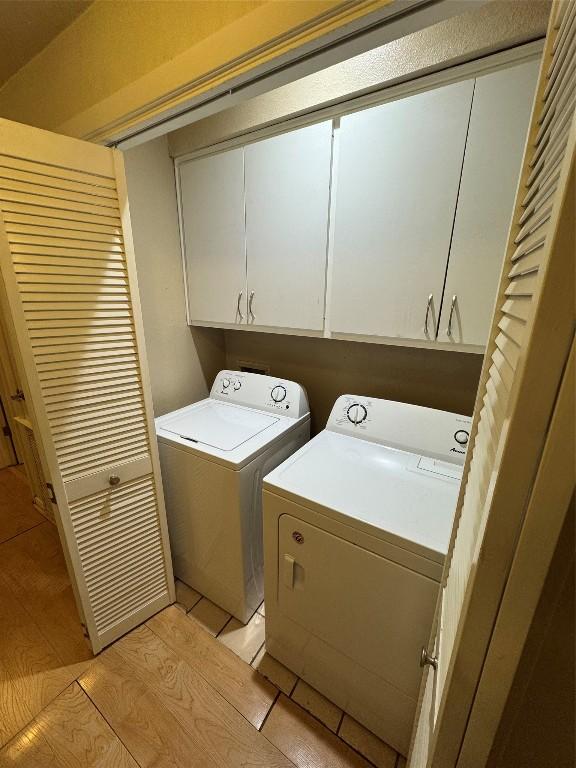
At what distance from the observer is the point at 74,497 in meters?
1.26

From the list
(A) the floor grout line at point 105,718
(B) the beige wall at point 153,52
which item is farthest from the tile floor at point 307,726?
(B) the beige wall at point 153,52

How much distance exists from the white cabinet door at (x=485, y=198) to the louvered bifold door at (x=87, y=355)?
126 centimetres

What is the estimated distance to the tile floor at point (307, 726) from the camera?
1.17 m

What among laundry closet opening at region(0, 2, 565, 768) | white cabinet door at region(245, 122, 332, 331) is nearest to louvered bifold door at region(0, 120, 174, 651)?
laundry closet opening at region(0, 2, 565, 768)

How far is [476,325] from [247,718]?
1.80m

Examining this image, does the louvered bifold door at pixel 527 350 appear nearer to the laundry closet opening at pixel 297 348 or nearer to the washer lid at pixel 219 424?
the laundry closet opening at pixel 297 348

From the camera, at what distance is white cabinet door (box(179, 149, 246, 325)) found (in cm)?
161

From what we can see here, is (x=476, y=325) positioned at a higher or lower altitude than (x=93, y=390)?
higher

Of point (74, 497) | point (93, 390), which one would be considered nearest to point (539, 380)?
point (93, 390)

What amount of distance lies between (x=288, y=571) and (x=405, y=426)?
79 cm

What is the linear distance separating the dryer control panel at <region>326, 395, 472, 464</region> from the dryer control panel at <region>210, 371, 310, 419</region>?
259mm

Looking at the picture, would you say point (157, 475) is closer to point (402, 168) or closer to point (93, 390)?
point (93, 390)

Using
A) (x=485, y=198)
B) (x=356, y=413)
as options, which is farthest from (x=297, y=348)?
(x=485, y=198)

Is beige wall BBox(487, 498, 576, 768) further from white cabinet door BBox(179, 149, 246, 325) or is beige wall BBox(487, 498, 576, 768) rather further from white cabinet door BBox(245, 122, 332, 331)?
white cabinet door BBox(179, 149, 246, 325)
